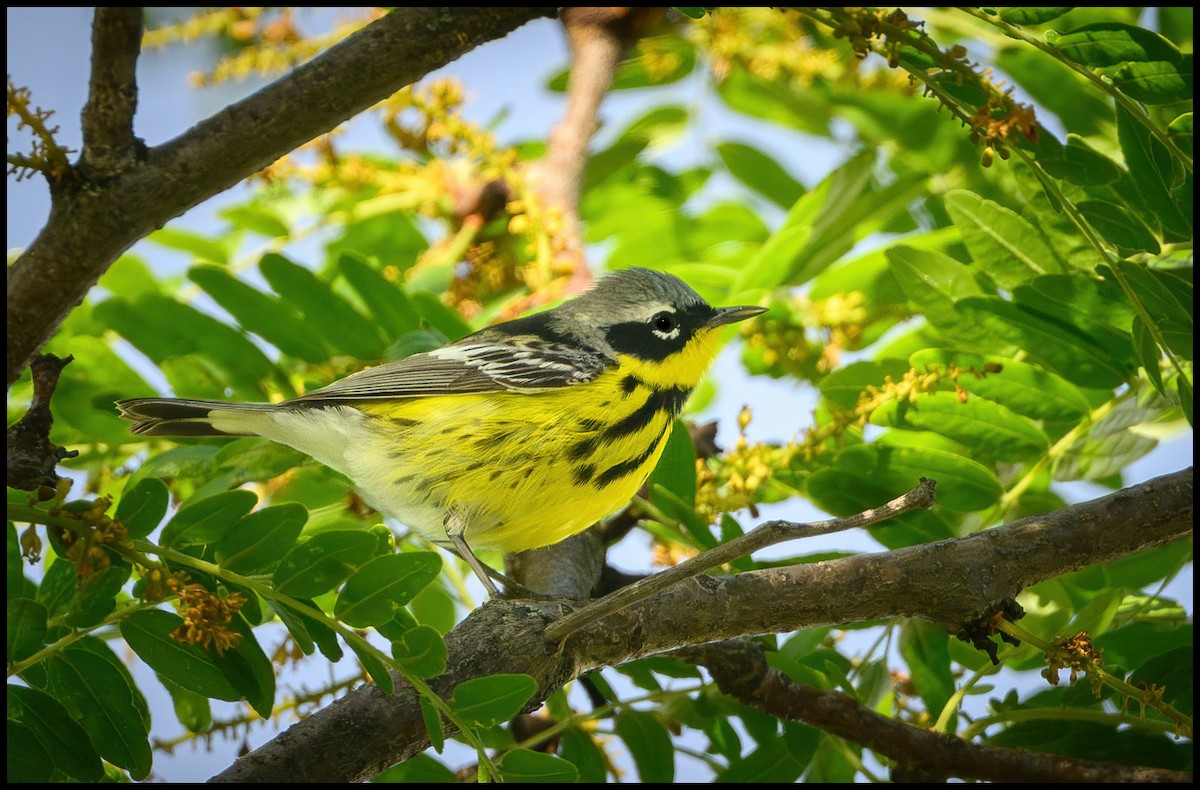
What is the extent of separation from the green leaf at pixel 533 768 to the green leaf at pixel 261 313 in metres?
1.82

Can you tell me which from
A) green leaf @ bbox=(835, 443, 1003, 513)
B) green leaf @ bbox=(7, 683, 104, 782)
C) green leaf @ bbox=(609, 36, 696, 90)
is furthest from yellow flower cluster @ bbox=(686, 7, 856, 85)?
green leaf @ bbox=(7, 683, 104, 782)

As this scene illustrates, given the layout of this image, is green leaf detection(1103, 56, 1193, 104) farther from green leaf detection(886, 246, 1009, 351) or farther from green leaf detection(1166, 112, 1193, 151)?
green leaf detection(886, 246, 1009, 351)

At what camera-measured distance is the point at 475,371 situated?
11.6 feet

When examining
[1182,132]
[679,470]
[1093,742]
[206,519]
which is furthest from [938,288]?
[206,519]

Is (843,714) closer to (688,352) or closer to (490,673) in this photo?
(490,673)

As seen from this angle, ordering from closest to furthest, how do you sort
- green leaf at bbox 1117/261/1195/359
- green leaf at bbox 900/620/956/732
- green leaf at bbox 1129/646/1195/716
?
green leaf at bbox 1117/261/1195/359 → green leaf at bbox 1129/646/1195/716 → green leaf at bbox 900/620/956/732

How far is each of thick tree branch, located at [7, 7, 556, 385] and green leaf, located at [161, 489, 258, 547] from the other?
0.50m

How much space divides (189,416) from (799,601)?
185 centimetres

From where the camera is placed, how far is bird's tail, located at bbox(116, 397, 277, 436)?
2979 mm

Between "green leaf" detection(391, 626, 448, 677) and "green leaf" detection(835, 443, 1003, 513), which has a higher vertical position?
"green leaf" detection(835, 443, 1003, 513)

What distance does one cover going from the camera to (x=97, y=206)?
2.36 m

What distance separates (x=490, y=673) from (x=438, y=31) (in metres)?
1.50

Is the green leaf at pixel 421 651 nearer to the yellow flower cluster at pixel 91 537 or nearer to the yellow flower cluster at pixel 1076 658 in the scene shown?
the yellow flower cluster at pixel 91 537

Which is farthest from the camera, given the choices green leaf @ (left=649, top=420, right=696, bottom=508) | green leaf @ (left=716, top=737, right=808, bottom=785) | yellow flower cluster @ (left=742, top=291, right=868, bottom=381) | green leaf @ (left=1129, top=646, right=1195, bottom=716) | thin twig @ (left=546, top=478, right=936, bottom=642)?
yellow flower cluster @ (left=742, top=291, right=868, bottom=381)
